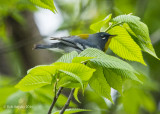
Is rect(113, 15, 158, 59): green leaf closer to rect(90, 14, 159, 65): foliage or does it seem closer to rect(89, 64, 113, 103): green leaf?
rect(90, 14, 159, 65): foliage

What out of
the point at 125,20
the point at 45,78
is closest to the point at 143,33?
A: the point at 125,20

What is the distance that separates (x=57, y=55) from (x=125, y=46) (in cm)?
449

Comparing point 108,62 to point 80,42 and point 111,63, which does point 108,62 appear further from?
point 80,42

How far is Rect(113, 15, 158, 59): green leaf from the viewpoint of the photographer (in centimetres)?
159

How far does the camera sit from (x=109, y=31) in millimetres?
1823

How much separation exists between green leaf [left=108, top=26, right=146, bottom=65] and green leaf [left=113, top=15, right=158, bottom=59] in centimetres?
5

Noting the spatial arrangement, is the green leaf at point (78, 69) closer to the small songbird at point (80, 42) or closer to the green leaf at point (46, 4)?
the green leaf at point (46, 4)

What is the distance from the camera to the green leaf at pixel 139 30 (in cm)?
159

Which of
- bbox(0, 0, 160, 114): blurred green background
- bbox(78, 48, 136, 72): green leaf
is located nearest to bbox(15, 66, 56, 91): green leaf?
bbox(78, 48, 136, 72): green leaf

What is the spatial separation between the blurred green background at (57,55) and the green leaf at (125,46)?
3.32ft

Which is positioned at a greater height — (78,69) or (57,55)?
(57,55)

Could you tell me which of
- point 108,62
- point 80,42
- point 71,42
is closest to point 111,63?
point 108,62

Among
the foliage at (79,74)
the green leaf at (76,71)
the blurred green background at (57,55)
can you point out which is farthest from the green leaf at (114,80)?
the blurred green background at (57,55)

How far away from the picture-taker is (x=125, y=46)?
68.7 inches
